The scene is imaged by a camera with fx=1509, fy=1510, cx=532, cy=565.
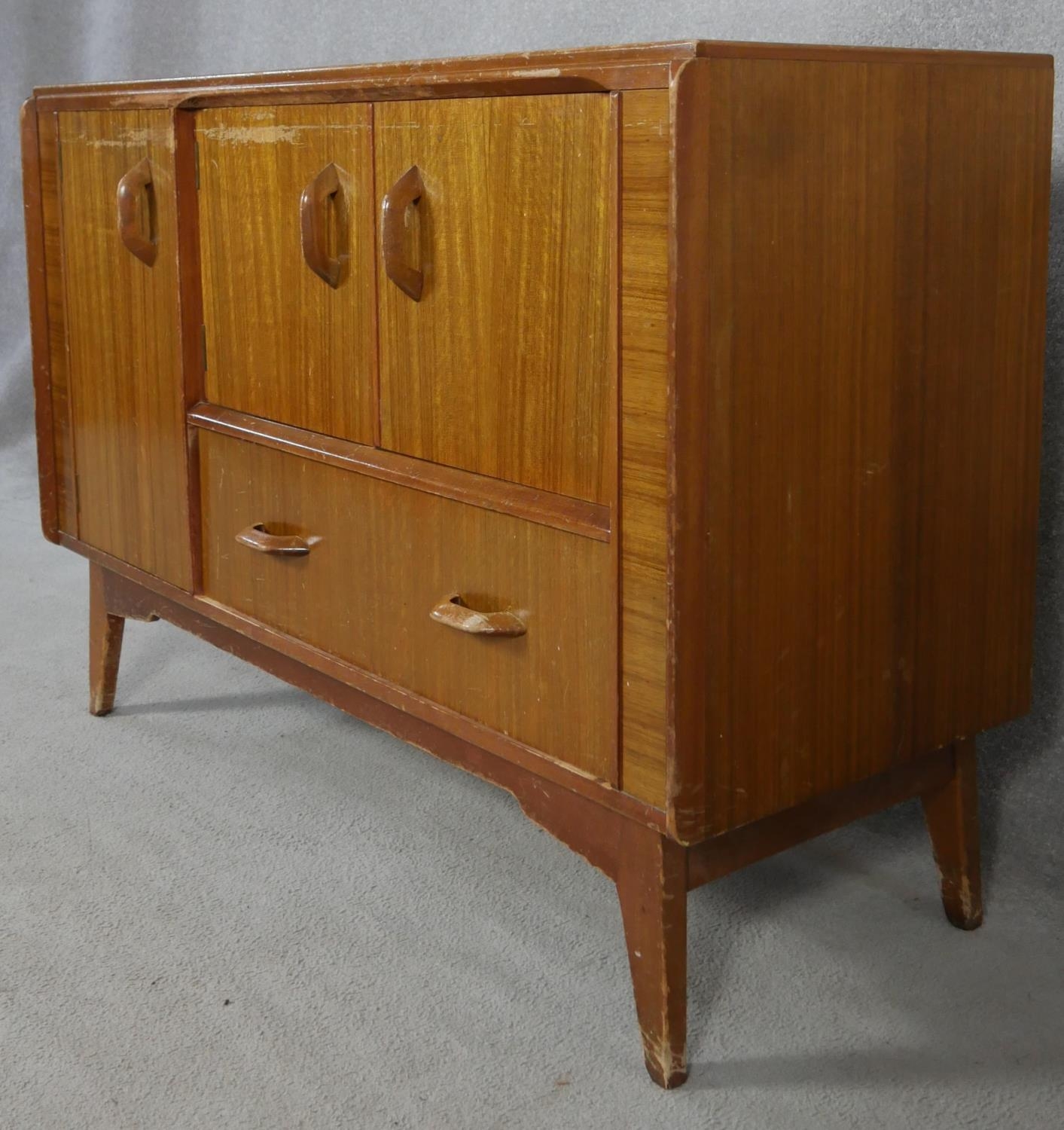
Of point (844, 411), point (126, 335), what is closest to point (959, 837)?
point (844, 411)

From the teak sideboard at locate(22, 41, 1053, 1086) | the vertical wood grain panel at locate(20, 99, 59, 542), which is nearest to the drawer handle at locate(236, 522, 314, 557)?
the teak sideboard at locate(22, 41, 1053, 1086)

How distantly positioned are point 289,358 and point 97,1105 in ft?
Answer: 2.11

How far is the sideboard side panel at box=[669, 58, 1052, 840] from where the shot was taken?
99cm

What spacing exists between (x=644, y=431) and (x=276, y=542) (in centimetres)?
49

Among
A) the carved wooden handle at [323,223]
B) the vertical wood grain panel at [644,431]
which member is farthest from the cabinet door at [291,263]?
the vertical wood grain panel at [644,431]

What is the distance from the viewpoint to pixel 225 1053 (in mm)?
1205

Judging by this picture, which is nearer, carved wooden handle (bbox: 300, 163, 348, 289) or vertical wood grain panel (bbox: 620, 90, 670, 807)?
vertical wood grain panel (bbox: 620, 90, 670, 807)

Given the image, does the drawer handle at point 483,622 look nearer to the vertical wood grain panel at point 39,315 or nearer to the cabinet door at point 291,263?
the cabinet door at point 291,263

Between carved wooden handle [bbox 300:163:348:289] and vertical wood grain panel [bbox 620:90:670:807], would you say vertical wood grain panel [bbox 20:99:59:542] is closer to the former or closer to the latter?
carved wooden handle [bbox 300:163:348:289]

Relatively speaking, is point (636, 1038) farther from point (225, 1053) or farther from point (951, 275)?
point (951, 275)

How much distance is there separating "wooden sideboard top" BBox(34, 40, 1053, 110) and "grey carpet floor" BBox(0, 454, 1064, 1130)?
2.35 ft

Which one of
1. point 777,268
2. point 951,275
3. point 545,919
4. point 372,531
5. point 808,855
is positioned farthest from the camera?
point 808,855

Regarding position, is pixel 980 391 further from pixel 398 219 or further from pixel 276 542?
pixel 276 542

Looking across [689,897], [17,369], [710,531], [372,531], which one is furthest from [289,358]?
[17,369]
